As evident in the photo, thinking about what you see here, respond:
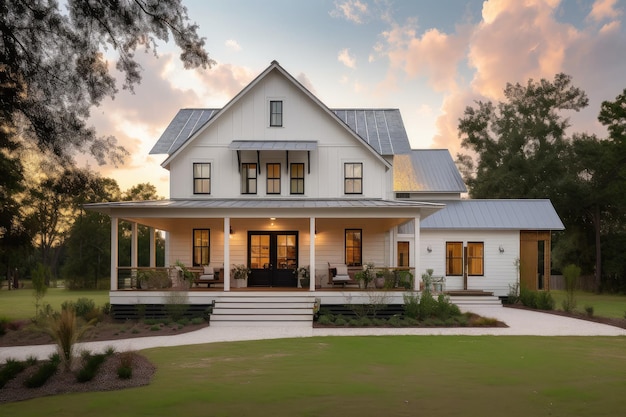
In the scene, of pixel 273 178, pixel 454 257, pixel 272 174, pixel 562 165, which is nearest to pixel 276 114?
pixel 272 174

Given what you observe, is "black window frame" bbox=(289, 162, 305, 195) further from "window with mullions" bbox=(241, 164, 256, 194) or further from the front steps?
the front steps

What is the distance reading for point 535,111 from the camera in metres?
54.7

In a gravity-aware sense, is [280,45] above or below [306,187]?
above

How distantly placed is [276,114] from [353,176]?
416 centimetres

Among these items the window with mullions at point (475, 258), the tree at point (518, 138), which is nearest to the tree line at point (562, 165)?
the tree at point (518, 138)

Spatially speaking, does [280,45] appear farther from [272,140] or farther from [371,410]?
[371,410]

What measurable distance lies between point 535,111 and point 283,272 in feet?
125

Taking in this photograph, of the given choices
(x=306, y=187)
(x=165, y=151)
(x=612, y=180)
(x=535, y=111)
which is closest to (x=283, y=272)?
(x=306, y=187)

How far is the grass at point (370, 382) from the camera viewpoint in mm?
8797

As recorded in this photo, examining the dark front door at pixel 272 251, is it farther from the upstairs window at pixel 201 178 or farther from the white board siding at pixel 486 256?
the white board siding at pixel 486 256

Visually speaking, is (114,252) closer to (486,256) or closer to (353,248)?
(353,248)

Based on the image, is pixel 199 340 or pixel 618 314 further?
pixel 618 314

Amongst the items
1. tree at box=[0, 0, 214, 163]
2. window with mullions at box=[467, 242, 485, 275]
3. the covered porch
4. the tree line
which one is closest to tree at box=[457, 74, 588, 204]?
the tree line

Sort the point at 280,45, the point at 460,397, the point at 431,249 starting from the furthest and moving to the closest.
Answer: the point at 431,249 → the point at 280,45 → the point at 460,397
